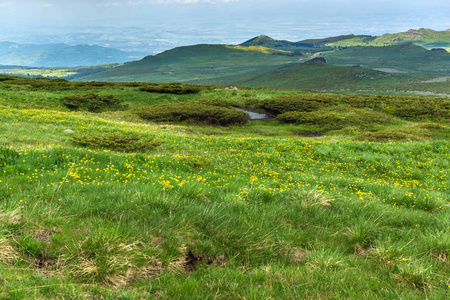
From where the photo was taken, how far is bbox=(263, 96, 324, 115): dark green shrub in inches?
1674

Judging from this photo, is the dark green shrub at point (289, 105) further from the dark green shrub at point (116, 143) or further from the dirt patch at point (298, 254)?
the dirt patch at point (298, 254)

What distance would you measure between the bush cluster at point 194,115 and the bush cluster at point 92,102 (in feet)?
23.7

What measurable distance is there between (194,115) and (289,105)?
1735 centimetres

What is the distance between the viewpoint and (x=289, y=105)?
43062 millimetres

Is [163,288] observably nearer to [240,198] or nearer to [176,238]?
[176,238]

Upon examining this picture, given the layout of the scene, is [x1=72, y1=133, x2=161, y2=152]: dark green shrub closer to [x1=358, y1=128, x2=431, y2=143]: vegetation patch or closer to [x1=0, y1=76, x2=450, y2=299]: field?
[x1=0, y1=76, x2=450, y2=299]: field

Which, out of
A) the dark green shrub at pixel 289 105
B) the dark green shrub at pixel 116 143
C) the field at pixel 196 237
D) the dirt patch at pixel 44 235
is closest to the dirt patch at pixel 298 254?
the field at pixel 196 237

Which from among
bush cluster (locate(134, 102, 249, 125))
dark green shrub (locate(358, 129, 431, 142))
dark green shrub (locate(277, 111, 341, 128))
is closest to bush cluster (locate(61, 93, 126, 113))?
bush cluster (locate(134, 102, 249, 125))

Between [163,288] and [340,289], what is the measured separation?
2.48 m

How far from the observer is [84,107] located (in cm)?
3791

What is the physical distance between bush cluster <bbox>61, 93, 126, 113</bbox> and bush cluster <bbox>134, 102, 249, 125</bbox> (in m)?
7.22

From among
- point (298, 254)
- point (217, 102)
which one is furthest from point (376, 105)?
point (298, 254)

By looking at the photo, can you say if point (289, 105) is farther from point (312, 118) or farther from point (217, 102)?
point (217, 102)

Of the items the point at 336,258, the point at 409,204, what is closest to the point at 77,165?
the point at 336,258
